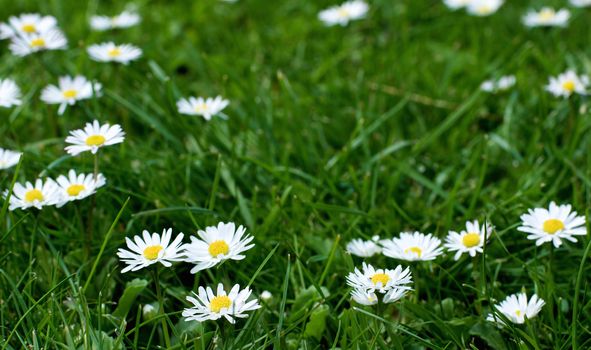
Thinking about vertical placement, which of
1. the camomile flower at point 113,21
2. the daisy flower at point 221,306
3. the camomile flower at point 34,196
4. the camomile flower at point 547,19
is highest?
the camomile flower at point 547,19

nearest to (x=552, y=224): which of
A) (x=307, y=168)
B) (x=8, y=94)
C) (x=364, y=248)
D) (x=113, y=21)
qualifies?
(x=364, y=248)

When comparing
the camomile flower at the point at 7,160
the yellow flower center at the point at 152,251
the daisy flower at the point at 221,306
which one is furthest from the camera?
the camomile flower at the point at 7,160

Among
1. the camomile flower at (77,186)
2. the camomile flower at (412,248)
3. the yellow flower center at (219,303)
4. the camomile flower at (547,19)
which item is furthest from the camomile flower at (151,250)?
the camomile flower at (547,19)

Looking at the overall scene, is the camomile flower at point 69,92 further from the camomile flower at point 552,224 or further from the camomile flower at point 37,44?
the camomile flower at point 552,224

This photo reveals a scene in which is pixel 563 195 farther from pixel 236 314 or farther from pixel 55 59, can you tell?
pixel 55 59

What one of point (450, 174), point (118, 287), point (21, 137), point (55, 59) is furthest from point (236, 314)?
point (55, 59)

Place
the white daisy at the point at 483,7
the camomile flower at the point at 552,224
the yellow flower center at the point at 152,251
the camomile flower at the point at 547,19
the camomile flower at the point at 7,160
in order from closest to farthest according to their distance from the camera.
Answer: the yellow flower center at the point at 152,251 < the camomile flower at the point at 552,224 < the camomile flower at the point at 7,160 < the camomile flower at the point at 547,19 < the white daisy at the point at 483,7
